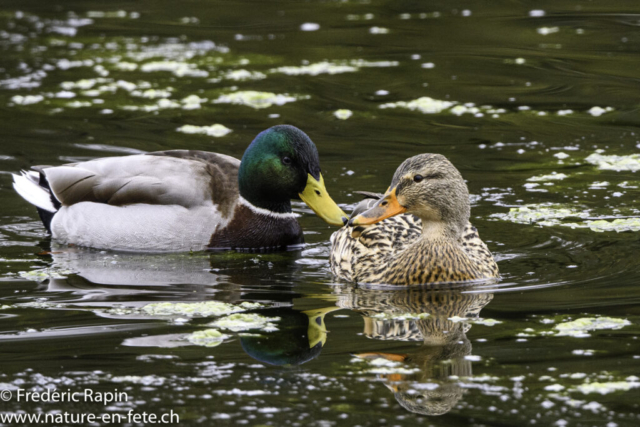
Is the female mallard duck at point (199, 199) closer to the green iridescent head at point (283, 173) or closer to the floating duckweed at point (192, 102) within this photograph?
the green iridescent head at point (283, 173)

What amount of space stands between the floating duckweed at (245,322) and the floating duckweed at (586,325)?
5.67 ft

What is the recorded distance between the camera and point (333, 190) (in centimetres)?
1020

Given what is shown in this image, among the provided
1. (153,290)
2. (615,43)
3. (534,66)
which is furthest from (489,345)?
(615,43)

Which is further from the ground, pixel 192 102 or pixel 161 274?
pixel 192 102

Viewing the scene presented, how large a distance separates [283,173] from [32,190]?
2576 mm

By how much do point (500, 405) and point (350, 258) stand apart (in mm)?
3035

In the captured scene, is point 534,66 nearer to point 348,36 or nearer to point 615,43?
point 615,43

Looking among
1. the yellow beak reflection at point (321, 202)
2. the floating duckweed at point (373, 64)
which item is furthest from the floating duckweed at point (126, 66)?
the yellow beak reflection at point (321, 202)

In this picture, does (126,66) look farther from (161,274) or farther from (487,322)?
(487,322)

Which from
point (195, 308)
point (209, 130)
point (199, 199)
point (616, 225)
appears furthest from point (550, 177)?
point (195, 308)

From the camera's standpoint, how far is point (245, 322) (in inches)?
254

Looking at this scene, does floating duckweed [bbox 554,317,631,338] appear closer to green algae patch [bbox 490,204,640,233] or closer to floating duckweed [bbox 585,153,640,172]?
green algae patch [bbox 490,204,640,233]

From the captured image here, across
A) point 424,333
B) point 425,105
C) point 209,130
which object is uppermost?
point 425,105

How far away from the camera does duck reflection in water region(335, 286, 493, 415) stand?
516 centimetres
